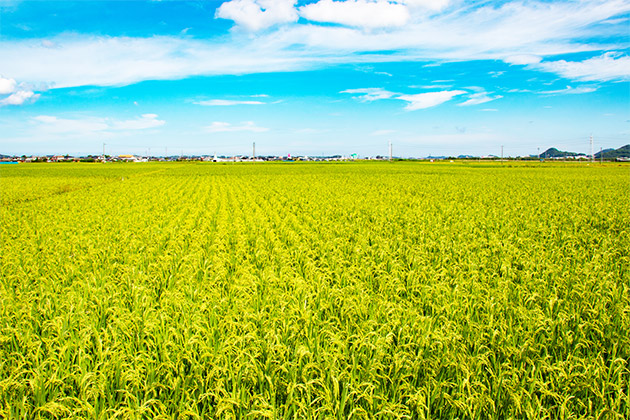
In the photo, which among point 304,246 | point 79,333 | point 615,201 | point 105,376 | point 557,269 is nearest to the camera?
point 105,376

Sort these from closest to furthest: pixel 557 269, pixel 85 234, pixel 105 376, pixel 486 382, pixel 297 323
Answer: pixel 105 376, pixel 486 382, pixel 297 323, pixel 557 269, pixel 85 234

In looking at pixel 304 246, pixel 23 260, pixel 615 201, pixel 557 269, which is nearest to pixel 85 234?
pixel 23 260

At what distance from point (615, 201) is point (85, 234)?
2609 centimetres

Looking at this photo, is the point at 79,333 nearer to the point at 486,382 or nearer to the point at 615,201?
the point at 486,382

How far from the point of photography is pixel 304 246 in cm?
970

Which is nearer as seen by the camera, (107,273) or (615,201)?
(107,273)

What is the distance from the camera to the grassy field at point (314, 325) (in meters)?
3.77

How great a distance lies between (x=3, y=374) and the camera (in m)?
4.35

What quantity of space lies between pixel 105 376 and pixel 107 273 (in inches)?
185

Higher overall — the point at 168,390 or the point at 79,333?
the point at 79,333

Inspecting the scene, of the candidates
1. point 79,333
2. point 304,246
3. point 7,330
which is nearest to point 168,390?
point 79,333

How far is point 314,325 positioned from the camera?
203 inches

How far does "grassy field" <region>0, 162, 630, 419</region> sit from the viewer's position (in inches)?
148

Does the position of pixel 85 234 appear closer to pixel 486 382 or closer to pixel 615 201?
pixel 486 382
